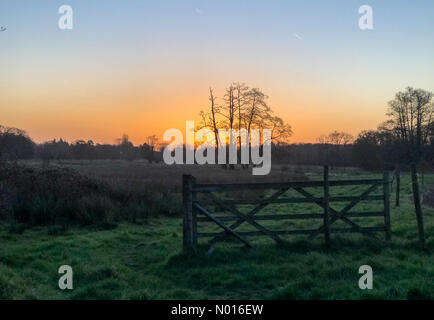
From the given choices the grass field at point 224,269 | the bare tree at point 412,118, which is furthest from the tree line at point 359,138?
the grass field at point 224,269

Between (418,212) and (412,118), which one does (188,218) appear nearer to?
(418,212)

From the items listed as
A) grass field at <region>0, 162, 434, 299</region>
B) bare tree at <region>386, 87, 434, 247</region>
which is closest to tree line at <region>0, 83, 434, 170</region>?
bare tree at <region>386, 87, 434, 247</region>

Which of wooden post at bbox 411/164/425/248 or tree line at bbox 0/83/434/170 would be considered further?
tree line at bbox 0/83/434/170

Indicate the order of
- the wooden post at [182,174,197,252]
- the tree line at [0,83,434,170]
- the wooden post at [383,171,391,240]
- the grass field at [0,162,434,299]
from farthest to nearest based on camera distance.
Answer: the tree line at [0,83,434,170] < the wooden post at [383,171,391,240] < the wooden post at [182,174,197,252] < the grass field at [0,162,434,299]

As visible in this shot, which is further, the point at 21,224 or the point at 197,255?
the point at 21,224

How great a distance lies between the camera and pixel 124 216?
15.6 m

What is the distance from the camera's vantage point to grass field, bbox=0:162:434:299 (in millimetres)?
6242

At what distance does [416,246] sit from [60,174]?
15.0 meters

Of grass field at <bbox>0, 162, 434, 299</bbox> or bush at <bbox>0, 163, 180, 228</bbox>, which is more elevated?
bush at <bbox>0, 163, 180, 228</bbox>

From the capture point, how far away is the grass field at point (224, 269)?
246 inches

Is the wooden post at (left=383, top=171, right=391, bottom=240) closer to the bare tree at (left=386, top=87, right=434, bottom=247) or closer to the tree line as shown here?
the tree line

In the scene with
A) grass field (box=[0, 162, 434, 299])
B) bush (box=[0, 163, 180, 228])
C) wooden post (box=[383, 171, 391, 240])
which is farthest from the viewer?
bush (box=[0, 163, 180, 228])
